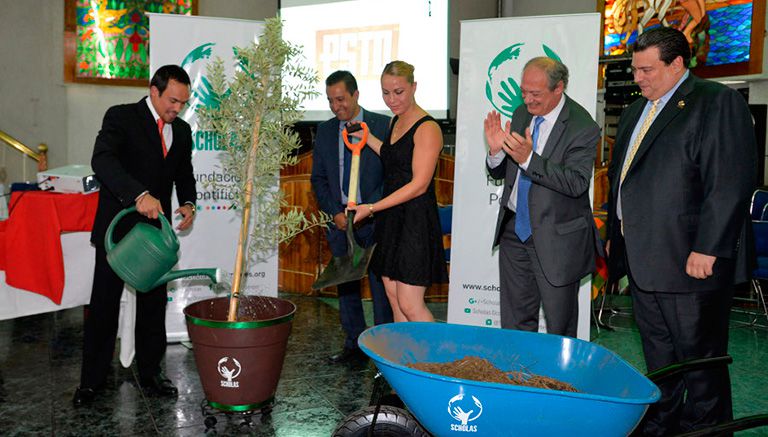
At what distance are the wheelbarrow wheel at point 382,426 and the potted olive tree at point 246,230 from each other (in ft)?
2.69

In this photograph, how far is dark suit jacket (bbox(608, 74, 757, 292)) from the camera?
2.29 meters

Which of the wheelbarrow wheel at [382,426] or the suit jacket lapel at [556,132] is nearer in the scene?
the wheelbarrow wheel at [382,426]

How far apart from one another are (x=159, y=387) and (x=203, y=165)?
1.52 m

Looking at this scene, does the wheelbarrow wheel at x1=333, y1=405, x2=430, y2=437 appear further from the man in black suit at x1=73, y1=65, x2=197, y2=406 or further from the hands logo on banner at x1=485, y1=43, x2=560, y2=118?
the hands logo on banner at x1=485, y1=43, x2=560, y2=118

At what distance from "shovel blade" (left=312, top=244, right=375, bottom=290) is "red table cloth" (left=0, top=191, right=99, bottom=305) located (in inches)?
66.0

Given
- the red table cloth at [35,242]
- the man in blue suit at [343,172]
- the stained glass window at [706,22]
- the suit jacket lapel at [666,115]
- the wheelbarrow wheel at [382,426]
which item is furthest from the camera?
the stained glass window at [706,22]

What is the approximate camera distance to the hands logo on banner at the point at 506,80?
13.3 feet

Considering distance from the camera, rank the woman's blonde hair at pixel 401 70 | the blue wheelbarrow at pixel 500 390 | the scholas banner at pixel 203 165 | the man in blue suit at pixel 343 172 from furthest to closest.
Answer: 1. the scholas banner at pixel 203 165
2. the man in blue suit at pixel 343 172
3. the woman's blonde hair at pixel 401 70
4. the blue wheelbarrow at pixel 500 390

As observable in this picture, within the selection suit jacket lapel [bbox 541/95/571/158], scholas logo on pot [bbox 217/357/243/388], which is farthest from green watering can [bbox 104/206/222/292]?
suit jacket lapel [bbox 541/95/571/158]

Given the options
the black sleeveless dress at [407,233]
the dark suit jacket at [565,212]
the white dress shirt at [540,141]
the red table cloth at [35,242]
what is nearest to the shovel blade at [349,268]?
the black sleeveless dress at [407,233]

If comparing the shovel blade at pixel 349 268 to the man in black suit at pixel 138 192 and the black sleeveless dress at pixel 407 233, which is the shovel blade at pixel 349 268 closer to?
the black sleeveless dress at pixel 407 233

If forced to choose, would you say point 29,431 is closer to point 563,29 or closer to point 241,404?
point 241,404

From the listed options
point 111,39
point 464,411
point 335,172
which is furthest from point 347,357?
point 111,39

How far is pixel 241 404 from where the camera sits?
112 inches
